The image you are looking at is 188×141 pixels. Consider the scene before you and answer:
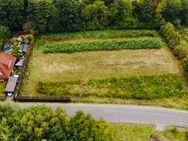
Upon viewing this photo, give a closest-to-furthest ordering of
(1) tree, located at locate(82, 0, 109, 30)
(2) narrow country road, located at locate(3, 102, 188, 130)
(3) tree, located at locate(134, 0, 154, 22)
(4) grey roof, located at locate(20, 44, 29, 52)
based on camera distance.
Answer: (2) narrow country road, located at locate(3, 102, 188, 130) → (4) grey roof, located at locate(20, 44, 29, 52) → (1) tree, located at locate(82, 0, 109, 30) → (3) tree, located at locate(134, 0, 154, 22)

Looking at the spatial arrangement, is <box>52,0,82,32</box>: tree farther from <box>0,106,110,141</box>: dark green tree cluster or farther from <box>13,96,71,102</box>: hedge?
<box>0,106,110,141</box>: dark green tree cluster

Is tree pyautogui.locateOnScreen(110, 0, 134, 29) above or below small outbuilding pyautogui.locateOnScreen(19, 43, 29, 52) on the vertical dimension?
above

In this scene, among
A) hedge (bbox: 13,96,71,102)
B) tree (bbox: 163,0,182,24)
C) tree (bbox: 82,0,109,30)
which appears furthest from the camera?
tree (bbox: 163,0,182,24)

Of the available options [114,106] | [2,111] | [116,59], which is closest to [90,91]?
[114,106]

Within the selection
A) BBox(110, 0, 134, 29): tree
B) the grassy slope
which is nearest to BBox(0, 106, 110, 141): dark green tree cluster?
the grassy slope

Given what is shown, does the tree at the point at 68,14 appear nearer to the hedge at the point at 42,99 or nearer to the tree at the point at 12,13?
the tree at the point at 12,13

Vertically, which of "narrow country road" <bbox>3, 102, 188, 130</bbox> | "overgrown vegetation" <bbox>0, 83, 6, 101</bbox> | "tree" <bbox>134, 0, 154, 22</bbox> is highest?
"tree" <bbox>134, 0, 154, 22</bbox>

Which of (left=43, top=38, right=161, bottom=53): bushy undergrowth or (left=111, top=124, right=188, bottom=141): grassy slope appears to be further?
(left=43, top=38, right=161, bottom=53): bushy undergrowth

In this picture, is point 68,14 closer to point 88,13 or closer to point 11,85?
point 88,13

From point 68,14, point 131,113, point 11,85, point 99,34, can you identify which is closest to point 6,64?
point 11,85
